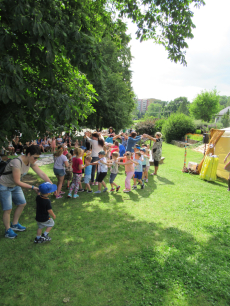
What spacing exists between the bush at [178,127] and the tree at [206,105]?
2915cm

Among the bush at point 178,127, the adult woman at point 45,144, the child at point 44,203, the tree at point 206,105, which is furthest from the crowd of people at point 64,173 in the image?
the tree at point 206,105

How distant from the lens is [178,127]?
3009 centimetres

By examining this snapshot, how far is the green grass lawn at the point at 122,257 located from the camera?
286cm

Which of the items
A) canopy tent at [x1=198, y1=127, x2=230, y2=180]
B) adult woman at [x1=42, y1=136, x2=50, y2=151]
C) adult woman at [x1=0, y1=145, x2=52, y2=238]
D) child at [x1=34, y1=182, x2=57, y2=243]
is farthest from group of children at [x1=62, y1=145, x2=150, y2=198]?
adult woman at [x1=42, y1=136, x2=50, y2=151]

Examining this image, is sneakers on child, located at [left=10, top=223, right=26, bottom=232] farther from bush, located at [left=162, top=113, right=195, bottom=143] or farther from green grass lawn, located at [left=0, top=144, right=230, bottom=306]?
bush, located at [left=162, top=113, right=195, bottom=143]

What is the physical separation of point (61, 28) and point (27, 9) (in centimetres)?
81

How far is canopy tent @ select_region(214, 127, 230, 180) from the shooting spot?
10289 mm

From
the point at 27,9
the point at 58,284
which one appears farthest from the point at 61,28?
the point at 58,284

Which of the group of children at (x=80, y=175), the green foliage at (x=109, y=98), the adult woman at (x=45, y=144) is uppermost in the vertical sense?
the green foliage at (x=109, y=98)

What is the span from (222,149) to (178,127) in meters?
20.3

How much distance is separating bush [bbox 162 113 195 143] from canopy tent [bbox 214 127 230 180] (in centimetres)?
1995

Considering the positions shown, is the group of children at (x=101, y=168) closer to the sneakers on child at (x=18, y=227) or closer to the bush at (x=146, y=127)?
the sneakers on child at (x=18, y=227)

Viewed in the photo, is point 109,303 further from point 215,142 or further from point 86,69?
point 215,142

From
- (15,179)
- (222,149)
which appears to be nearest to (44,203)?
(15,179)
